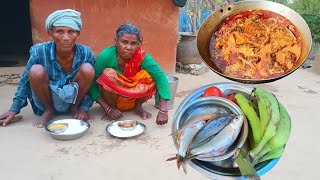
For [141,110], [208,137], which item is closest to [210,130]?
[208,137]

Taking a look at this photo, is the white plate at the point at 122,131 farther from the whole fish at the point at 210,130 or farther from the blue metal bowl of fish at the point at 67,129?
the whole fish at the point at 210,130

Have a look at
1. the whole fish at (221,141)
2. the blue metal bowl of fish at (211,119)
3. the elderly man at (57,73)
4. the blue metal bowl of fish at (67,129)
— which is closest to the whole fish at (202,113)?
the blue metal bowl of fish at (211,119)

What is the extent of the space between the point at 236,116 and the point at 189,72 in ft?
13.8

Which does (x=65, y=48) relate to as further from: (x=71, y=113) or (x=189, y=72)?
(x=189, y=72)

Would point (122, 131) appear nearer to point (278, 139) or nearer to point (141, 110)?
point (141, 110)

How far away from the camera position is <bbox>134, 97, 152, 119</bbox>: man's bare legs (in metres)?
3.12

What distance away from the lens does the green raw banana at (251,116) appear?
1.10 meters

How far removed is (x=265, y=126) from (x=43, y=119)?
7.47ft

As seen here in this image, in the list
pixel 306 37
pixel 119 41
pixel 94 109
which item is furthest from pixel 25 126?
pixel 306 37

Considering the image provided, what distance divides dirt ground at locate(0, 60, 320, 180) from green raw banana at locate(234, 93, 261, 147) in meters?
0.98

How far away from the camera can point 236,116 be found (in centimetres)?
106

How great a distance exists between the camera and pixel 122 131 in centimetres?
267

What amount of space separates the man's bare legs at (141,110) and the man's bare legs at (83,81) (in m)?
0.55

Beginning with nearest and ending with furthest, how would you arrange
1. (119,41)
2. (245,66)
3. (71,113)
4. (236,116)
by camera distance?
(236,116)
(245,66)
(119,41)
(71,113)
